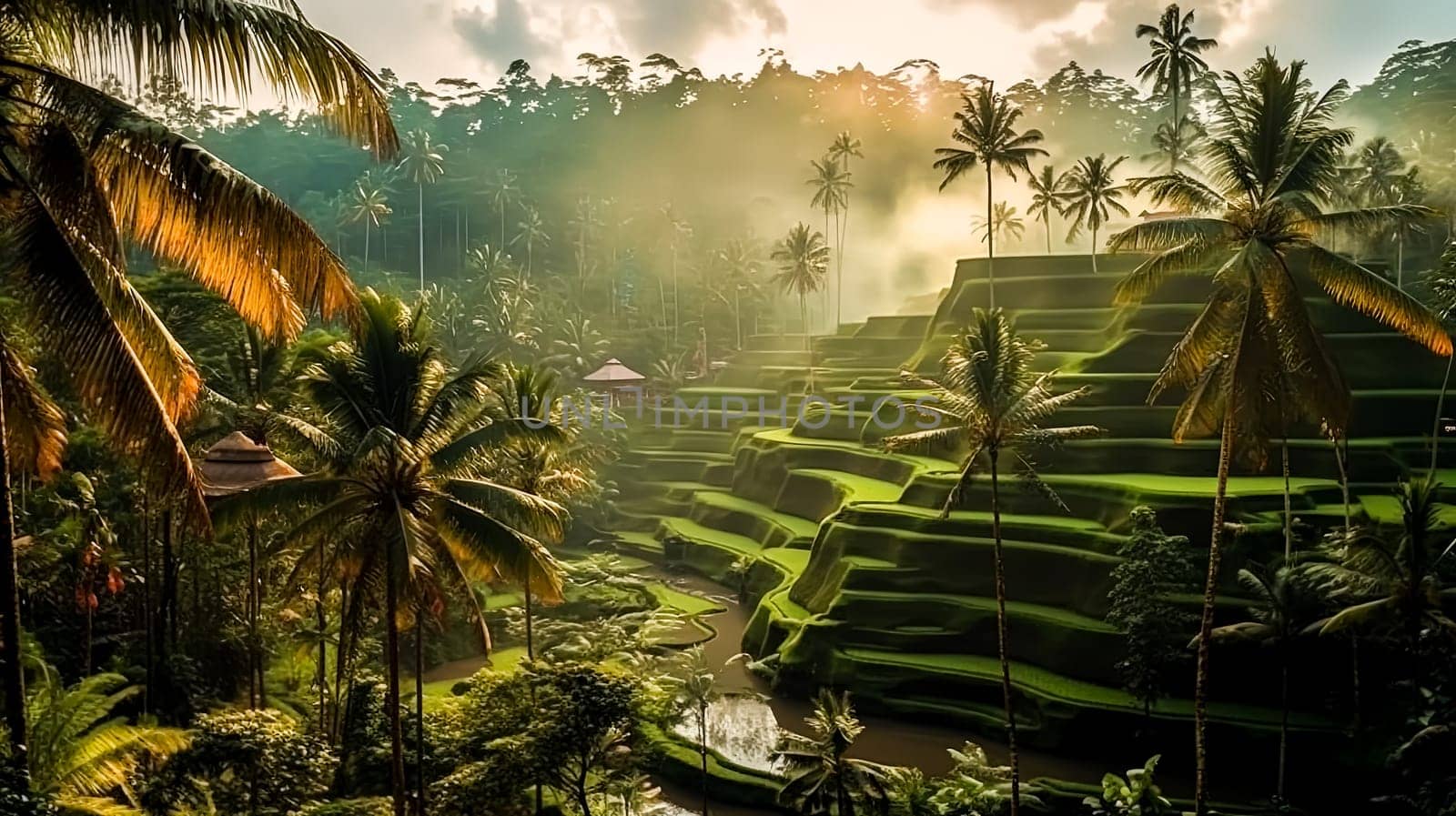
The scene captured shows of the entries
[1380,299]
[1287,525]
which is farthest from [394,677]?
[1287,525]

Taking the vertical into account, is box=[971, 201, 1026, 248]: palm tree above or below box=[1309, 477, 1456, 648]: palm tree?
above

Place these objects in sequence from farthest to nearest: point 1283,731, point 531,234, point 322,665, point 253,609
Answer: point 531,234
point 322,665
point 1283,731
point 253,609

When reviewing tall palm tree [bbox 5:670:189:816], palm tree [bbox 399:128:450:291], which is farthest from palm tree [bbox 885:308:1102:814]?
palm tree [bbox 399:128:450:291]

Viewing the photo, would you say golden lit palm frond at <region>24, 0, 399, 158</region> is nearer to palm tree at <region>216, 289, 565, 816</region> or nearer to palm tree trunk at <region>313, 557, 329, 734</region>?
palm tree at <region>216, 289, 565, 816</region>

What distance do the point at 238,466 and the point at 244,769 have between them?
11.3 ft

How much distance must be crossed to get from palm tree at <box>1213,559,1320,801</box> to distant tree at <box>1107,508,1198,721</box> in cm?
90

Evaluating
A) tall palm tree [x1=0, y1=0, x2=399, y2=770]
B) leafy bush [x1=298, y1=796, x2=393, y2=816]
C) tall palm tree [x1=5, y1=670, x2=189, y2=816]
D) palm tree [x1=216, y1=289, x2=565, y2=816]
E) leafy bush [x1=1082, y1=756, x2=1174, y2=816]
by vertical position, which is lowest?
leafy bush [x1=1082, y1=756, x2=1174, y2=816]

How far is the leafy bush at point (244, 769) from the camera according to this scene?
9.93m

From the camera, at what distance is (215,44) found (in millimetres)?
5074

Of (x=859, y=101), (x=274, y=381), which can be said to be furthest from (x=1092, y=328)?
(x=859, y=101)

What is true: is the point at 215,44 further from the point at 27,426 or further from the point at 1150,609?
the point at 1150,609

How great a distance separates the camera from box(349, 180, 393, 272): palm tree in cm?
5216

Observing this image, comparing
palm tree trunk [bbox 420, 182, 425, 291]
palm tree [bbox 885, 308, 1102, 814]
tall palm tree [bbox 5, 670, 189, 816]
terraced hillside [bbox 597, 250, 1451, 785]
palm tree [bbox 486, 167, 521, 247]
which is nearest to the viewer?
tall palm tree [bbox 5, 670, 189, 816]

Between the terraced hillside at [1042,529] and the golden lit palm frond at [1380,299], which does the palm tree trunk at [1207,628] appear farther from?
the terraced hillside at [1042,529]
